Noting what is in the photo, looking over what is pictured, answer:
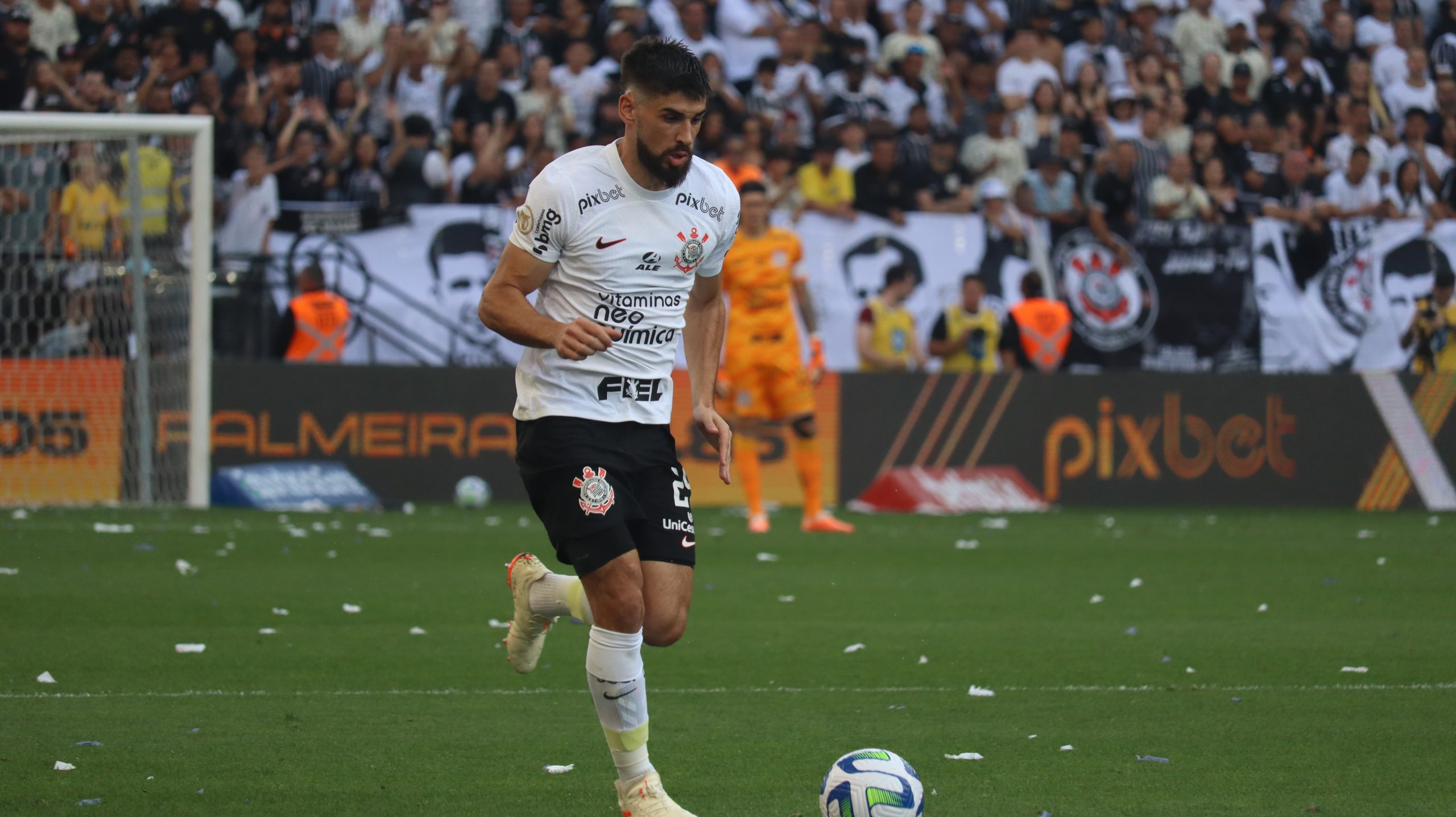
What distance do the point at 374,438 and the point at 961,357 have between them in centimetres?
559

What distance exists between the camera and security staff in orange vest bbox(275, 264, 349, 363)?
47.9ft

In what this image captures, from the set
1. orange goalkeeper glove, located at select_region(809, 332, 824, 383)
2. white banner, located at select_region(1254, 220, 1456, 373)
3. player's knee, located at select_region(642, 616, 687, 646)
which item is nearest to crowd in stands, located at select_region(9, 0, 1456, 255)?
white banner, located at select_region(1254, 220, 1456, 373)

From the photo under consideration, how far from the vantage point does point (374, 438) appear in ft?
48.8

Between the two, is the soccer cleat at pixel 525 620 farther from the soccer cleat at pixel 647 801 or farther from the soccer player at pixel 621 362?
the soccer cleat at pixel 647 801

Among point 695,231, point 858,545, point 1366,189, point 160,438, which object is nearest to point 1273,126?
point 1366,189

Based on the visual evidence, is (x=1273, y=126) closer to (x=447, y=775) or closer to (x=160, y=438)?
(x=160, y=438)

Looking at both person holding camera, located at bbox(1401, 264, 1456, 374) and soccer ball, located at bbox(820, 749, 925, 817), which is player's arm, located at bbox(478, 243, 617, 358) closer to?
soccer ball, located at bbox(820, 749, 925, 817)

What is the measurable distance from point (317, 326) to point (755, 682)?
8.87 metres

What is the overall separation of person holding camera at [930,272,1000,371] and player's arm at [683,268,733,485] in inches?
432

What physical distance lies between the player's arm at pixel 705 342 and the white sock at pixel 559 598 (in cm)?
61

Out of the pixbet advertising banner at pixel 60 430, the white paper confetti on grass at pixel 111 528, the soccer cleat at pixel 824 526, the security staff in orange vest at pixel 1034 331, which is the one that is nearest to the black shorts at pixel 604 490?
the white paper confetti on grass at pixel 111 528

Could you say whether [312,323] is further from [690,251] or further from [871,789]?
[871,789]

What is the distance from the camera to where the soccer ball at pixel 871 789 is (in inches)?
167

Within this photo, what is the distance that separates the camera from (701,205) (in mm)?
4898
